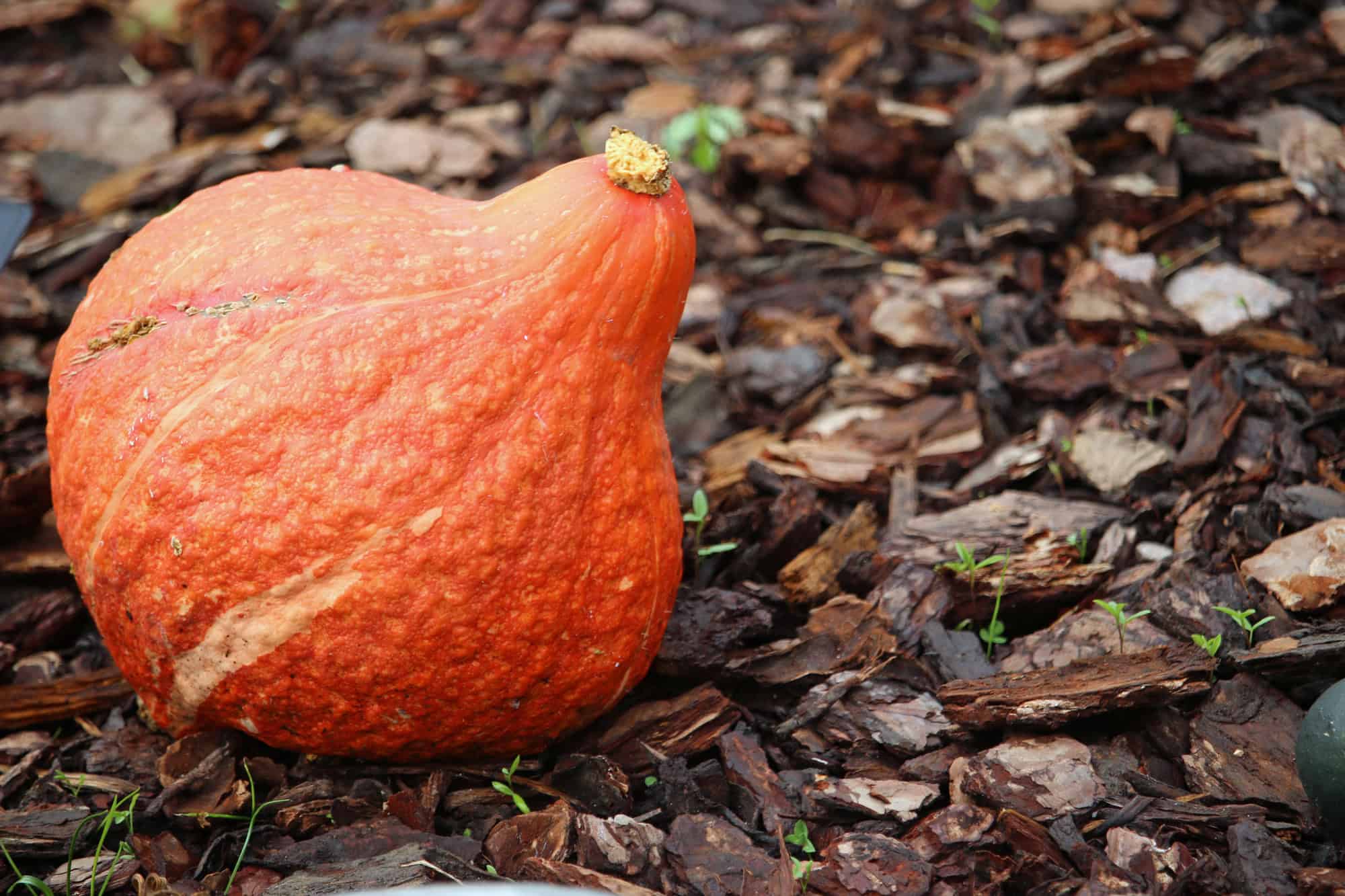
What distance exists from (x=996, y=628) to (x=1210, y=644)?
54 cm

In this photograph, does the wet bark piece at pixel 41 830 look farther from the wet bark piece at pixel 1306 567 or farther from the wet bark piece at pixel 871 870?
the wet bark piece at pixel 1306 567

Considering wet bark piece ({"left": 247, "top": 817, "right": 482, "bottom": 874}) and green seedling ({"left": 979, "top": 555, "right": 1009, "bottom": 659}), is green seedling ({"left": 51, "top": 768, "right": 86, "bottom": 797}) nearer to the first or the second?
wet bark piece ({"left": 247, "top": 817, "right": 482, "bottom": 874})

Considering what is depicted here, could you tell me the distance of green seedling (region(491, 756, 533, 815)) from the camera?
2676mm

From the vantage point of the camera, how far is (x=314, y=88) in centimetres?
559

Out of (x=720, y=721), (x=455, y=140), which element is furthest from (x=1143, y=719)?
(x=455, y=140)

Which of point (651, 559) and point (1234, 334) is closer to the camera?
point (651, 559)

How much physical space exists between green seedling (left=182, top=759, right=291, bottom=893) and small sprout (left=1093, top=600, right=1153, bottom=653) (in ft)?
6.61

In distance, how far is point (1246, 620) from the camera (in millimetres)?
2869

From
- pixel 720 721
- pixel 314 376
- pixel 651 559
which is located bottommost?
pixel 720 721

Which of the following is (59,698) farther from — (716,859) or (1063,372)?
(1063,372)

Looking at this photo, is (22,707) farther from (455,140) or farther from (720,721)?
(455,140)

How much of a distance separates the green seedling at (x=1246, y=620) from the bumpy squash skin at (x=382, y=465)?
1444 mm

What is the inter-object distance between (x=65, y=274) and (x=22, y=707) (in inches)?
79.1

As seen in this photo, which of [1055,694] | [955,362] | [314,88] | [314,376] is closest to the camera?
[314,376]
